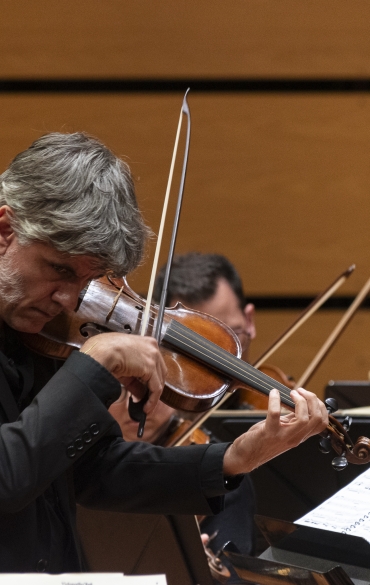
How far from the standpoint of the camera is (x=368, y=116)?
9.47 feet

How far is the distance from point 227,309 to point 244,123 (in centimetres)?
91

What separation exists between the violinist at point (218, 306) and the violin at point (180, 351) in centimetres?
53

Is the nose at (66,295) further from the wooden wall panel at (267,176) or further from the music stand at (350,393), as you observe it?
the wooden wall panel at (267,176)

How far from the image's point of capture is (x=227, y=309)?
2.20 metres

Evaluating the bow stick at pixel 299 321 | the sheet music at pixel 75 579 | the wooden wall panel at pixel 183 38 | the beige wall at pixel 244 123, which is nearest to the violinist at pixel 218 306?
the bow stick at pixel 299 321

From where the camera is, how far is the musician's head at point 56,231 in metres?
1.08

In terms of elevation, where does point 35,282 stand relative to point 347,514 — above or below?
above

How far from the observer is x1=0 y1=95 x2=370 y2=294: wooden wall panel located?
2.82 metres

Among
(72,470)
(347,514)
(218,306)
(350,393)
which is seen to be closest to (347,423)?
(347,514)

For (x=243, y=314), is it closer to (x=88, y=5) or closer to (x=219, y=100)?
(x=219, y=100)

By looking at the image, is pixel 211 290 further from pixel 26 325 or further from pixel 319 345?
pixel 26 325

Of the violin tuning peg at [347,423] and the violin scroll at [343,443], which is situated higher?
the violin tuning peg at [347,423]

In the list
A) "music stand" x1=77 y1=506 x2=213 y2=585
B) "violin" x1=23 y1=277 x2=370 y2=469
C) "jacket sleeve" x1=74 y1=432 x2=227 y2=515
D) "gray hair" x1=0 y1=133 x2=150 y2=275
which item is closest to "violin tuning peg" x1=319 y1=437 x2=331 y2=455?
"violin" x1=23 y1=277 x2=370 y2=469

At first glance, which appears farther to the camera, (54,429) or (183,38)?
(183,38)
